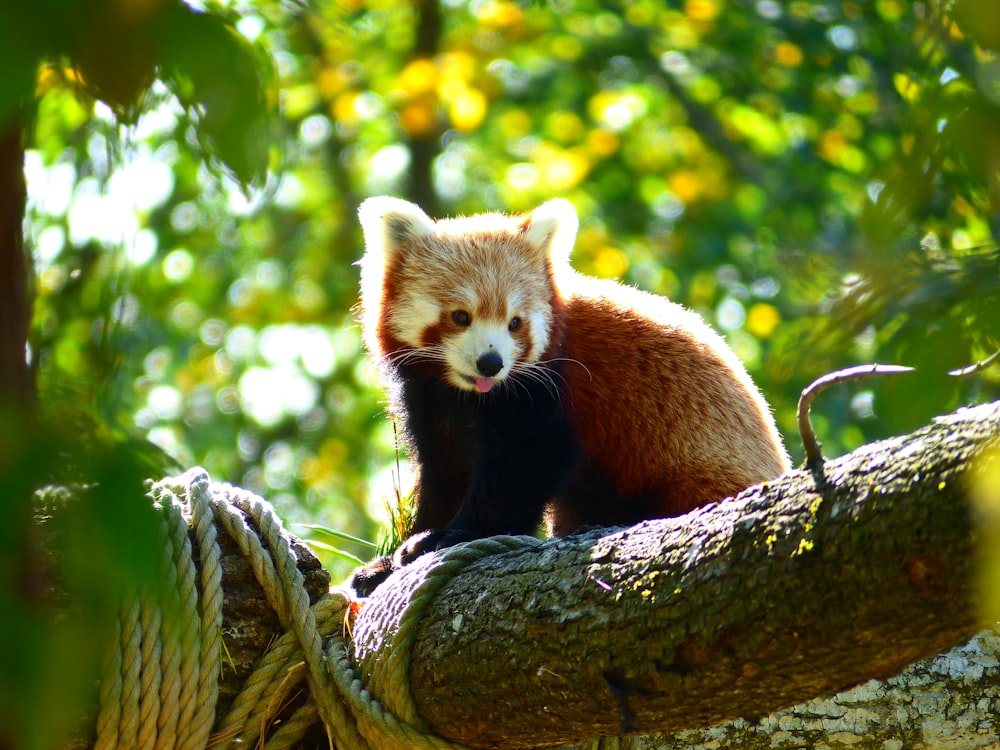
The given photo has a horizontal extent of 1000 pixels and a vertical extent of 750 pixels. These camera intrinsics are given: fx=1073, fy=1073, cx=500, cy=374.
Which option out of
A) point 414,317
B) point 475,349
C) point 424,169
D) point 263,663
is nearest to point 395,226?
point 414,317

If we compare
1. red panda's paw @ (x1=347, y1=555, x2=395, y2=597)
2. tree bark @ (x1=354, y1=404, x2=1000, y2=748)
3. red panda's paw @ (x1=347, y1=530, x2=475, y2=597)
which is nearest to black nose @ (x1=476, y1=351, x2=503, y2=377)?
red panda's paw @ (x1=347, y1=530, x2=475, y2=597)

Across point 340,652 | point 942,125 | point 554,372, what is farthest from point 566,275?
point 942,125

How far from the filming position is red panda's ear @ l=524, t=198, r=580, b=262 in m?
4.27

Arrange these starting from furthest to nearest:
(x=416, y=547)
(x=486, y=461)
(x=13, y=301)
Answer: (x=486, y=461) < (x=416, y=547) < (x=13, y=301)

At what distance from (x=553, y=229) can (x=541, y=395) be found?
871mm

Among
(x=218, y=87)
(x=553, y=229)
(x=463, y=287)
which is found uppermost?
(x=553, y=229)

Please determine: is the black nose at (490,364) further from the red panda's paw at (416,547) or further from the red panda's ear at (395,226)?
the red panda's ear at (395,226)

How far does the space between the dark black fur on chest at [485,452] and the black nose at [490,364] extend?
0.37 ft

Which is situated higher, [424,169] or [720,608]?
[424,169]

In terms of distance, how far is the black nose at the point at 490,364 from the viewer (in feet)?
12.0

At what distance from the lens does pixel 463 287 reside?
402cm

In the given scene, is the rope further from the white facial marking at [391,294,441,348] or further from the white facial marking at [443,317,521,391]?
the white facial marking at [391,294,441,348]

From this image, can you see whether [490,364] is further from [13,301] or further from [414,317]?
[13,301]

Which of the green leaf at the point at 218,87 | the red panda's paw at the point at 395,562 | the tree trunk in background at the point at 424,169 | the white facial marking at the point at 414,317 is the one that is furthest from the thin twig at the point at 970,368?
the tree trunk in background at the point at 424,169
